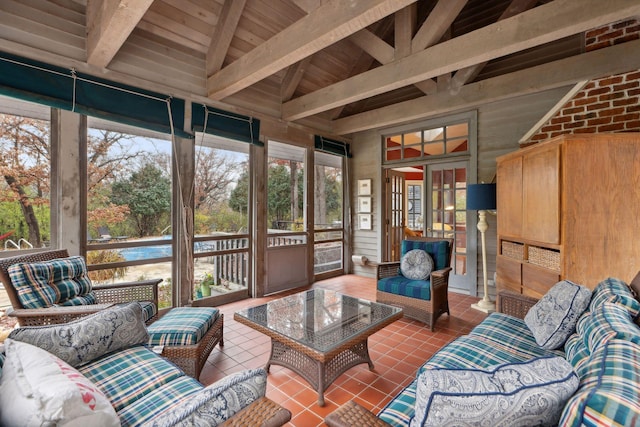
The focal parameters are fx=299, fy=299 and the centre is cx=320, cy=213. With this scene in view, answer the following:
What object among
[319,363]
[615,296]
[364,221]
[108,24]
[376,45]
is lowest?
[319,363]

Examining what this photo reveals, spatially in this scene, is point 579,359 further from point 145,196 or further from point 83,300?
point 145,196

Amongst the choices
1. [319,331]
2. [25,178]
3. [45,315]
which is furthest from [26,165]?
[319,331]

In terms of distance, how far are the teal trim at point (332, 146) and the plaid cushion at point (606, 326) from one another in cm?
433

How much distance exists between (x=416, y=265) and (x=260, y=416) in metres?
2.91

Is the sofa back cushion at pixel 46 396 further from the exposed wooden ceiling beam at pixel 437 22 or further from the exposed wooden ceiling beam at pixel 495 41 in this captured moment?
the exposed wooden ceiling beam at pixel 437 22

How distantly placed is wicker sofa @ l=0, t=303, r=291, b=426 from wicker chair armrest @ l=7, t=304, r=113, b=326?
414 millimetres

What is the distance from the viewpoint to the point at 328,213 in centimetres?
564

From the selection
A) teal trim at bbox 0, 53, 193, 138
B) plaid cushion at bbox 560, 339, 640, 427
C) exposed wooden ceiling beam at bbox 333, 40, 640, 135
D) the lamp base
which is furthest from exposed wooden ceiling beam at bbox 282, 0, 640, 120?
the lamp base

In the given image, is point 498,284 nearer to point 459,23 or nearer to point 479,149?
point 479,149

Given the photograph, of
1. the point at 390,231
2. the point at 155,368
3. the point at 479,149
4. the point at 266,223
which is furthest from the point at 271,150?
the point at 155,368

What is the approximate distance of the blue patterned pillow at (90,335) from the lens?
4.79ft

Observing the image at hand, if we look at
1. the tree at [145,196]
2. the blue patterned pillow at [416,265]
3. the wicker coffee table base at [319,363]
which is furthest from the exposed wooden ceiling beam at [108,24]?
the blue patterned pillow at [416,265]

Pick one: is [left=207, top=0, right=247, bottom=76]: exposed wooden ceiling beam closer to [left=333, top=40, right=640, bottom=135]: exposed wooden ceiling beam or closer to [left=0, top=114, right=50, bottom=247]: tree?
[left=0, top=114, right=50, bottom=247]: tree

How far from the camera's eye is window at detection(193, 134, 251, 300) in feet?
12.6
